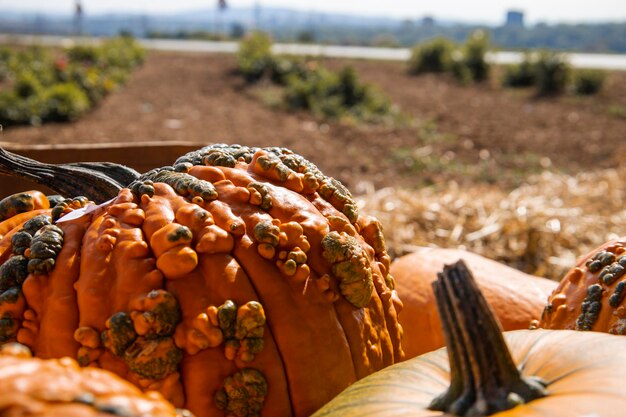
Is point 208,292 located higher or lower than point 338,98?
higher

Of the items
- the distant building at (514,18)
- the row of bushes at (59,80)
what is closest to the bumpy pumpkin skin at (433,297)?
the row of bushes at (59,80)

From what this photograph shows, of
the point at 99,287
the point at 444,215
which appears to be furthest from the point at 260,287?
the point at 444,215

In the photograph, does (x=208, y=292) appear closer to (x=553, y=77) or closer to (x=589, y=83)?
(x=589, y=83)

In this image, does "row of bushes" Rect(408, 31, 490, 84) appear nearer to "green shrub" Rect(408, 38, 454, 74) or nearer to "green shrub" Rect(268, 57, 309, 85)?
"green shrub" Rect(408, 38, 454, 74)

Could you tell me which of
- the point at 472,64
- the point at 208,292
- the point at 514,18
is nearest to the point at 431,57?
the point at 472,64

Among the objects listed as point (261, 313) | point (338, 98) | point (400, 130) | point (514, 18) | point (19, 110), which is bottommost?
point (400, 130)

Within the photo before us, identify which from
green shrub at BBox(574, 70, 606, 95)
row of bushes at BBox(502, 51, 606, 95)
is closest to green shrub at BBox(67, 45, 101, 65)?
row of bushes at BBox(502, 51, 606, 95)
